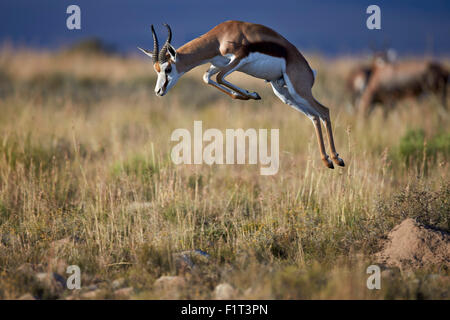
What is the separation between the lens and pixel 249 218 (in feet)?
22.0

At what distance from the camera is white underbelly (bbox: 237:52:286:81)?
477cm

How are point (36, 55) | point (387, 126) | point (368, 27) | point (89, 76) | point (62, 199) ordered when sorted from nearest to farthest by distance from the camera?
point (368, 27)
point (62, 199)
point (387, 126)
point (89, 76)
point (36, 55)

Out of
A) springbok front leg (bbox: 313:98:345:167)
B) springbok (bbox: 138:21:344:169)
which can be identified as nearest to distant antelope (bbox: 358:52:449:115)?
springbok front leg (bbox: 313:98:345:167)

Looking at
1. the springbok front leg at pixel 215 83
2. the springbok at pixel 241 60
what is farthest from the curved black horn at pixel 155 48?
the springbok front leg at pixel 215 83

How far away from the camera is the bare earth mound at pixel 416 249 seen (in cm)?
540

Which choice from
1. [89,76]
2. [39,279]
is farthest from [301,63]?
[89,76]

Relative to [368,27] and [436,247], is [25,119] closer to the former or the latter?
[368,27]

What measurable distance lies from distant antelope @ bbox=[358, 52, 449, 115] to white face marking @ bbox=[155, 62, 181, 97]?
1172 centimetres

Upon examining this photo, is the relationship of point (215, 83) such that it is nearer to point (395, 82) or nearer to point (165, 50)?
point (165, 50)

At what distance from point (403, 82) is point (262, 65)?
11.7 meters

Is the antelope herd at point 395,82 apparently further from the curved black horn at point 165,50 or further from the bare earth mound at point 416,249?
the curved black horn at point 165,50

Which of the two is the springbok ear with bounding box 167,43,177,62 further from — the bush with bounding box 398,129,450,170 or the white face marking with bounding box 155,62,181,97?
the bush with bounding box 398,129,450,170

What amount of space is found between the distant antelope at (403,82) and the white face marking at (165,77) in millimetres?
11716
